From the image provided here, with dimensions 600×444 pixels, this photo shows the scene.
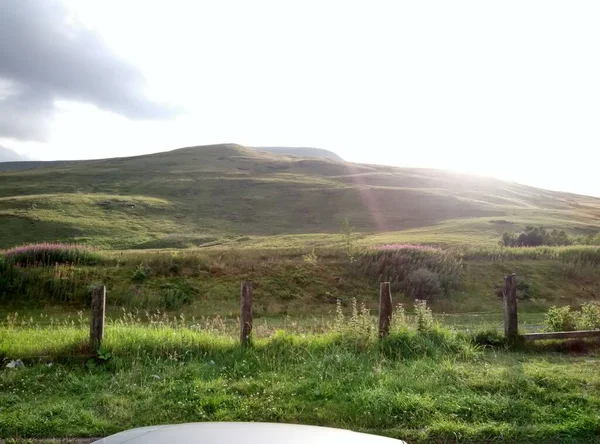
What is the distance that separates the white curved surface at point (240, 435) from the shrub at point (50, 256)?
23470mm

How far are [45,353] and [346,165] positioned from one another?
12811cm

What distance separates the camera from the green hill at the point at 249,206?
55938 mm

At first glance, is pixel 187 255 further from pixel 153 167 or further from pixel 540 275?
pixel 153 167

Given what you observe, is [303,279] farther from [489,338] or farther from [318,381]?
[318,381]

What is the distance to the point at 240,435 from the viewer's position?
2998mm

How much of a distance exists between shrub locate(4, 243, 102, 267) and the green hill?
2483 cm

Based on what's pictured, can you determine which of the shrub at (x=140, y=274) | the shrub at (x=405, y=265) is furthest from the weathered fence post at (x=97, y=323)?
the shrub at (x=405, y=265)

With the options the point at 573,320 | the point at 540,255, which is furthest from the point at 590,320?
the point at 540,255

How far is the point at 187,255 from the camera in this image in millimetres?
27141

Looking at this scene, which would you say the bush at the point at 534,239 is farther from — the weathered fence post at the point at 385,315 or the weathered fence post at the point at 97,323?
the weathered fence post at the point at 97,323

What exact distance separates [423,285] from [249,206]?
60.0 metres

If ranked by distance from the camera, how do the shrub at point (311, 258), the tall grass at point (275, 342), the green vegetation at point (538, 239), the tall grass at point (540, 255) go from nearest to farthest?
the tall grass at point (275, 342) → the shrub at point (311, 258) → the tall grass at point (540, 255) → the green vegetation at point (538, 239)

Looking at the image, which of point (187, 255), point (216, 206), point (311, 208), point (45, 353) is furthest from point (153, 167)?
point (45, 353)

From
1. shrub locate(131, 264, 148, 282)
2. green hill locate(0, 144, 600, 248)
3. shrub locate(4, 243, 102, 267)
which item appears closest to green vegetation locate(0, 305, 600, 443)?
shrub locate(131, 264, 148, 282)
